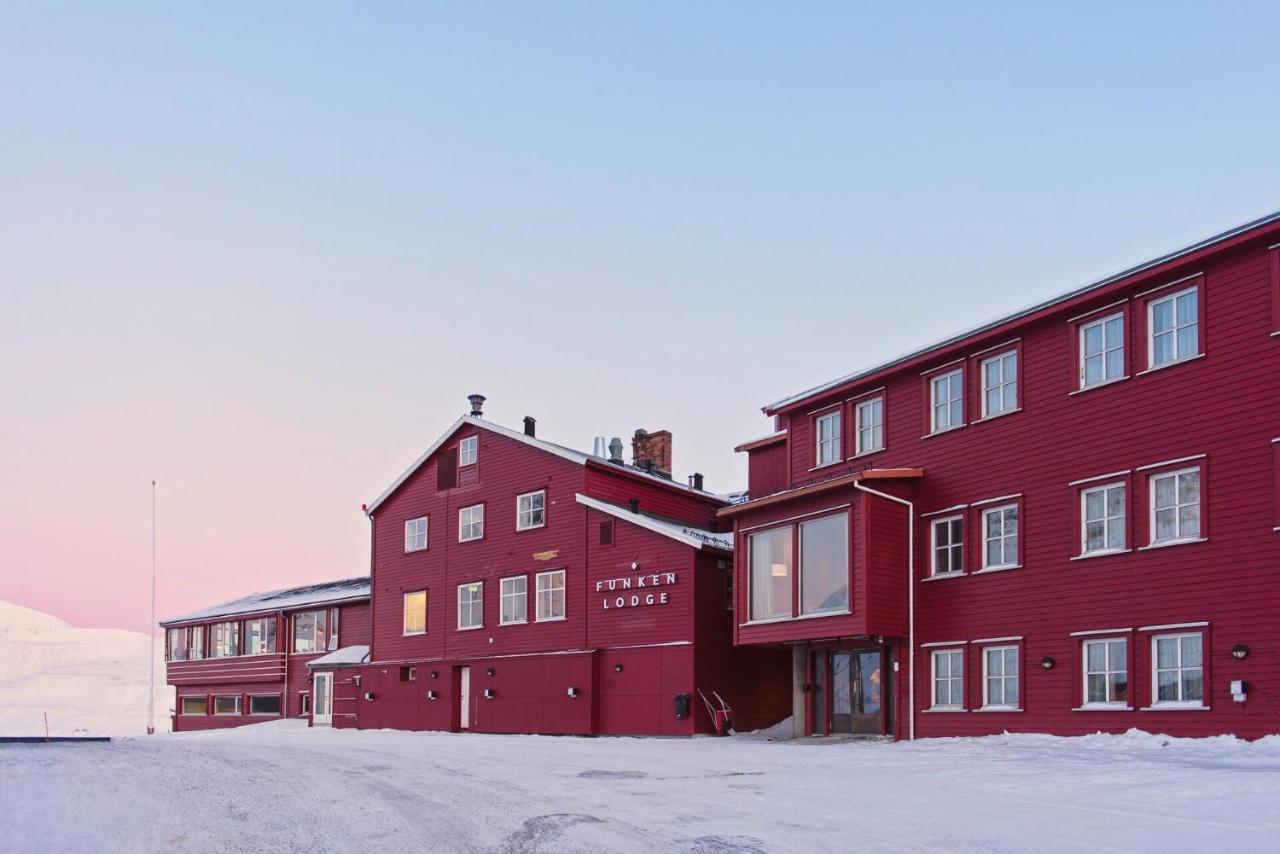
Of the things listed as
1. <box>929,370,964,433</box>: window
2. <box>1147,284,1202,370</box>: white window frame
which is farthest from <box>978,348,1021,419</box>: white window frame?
<box>1147,284,1202,370</box>: white window frame

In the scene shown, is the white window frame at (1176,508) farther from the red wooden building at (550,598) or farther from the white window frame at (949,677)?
the red wooden building at (550,598)

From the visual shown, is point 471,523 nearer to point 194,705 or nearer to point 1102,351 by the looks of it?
point 194,705

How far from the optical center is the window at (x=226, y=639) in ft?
187

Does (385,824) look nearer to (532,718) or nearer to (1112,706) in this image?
(1112,706)

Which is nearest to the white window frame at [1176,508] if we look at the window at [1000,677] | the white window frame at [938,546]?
the window at [1000,677]

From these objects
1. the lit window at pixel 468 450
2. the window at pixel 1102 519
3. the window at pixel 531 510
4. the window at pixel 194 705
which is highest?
the lit window at pixel 468 450

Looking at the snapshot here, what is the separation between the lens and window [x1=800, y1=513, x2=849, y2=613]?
29.4 meters

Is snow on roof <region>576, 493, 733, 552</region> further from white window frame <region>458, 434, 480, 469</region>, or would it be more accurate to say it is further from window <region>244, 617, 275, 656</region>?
window <region>244, 617, 275, 656</region>

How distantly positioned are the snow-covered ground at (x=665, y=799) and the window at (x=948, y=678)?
2.10m

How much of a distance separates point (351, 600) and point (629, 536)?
17.3 meters

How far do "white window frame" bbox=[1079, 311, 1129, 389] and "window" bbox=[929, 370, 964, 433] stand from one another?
3291mm

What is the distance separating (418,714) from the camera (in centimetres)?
4406

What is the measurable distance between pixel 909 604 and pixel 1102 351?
7.21m

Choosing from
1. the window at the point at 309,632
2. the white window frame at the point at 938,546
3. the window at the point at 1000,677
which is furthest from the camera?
the window at the point at 309,632
